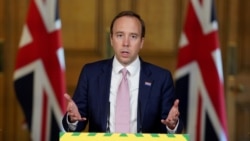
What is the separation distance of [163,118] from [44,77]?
1.96 m

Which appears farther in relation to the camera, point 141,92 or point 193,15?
point 193,15

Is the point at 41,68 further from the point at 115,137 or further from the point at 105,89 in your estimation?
the point at 115,137

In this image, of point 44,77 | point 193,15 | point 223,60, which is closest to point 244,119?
point 223,60

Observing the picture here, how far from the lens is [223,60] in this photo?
3789 mm

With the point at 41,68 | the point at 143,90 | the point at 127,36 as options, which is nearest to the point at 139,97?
the point at 143,90

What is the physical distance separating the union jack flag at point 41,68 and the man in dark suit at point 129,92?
5.86ft

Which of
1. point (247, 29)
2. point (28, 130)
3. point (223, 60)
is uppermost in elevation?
point (247, 29)

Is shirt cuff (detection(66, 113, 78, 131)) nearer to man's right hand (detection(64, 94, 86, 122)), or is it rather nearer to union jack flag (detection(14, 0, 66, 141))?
man's right hand (detection(64, 94, 86, 122))

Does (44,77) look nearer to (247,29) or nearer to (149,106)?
(247,29)

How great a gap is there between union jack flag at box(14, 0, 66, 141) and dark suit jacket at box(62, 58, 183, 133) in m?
1.78

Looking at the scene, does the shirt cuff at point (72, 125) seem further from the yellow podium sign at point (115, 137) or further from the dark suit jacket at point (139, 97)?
the yellow podium sign at point (115, 137)

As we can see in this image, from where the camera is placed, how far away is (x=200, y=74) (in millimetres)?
3625

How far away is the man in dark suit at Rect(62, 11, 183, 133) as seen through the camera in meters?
1.64

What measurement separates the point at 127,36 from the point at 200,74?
2.05 metres
